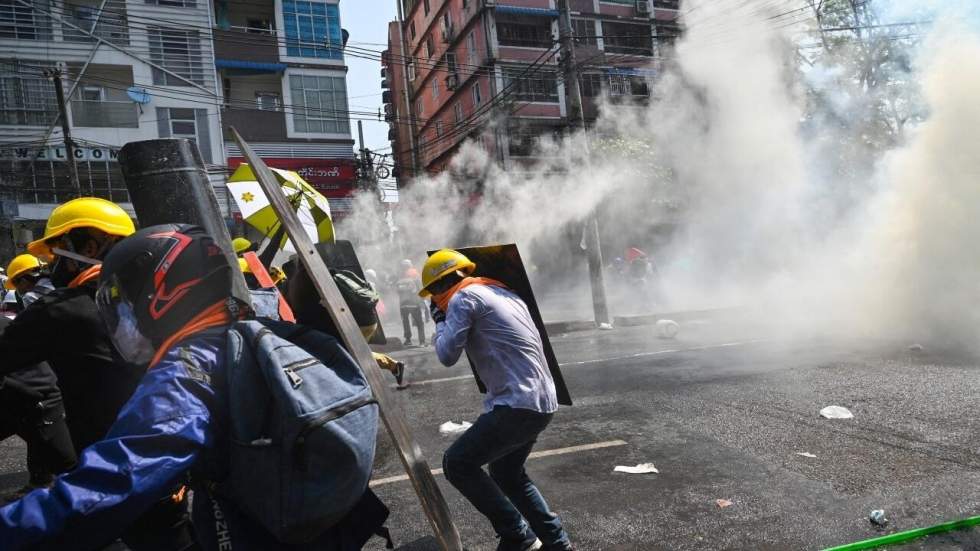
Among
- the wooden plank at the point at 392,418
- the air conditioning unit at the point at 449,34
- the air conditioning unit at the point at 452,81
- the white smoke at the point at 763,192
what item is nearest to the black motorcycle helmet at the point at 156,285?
the wooden plank at the point at 392,418

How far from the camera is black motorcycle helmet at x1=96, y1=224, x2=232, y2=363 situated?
150cm

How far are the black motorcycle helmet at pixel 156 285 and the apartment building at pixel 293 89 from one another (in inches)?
841

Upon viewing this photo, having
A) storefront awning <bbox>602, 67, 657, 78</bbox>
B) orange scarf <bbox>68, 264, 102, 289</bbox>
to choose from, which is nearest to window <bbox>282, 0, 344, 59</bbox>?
storefront awning <bbox>602, 67, 657, 78</bbox>

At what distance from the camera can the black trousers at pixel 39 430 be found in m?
3.91

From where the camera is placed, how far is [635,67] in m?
28.3

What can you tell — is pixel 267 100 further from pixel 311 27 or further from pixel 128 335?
pixel 128 335

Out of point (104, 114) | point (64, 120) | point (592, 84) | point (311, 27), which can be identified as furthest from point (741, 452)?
point (592, 84)

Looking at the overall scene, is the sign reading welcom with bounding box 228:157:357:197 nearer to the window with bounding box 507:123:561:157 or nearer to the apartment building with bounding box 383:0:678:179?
the apartment building with bounding box 383:0:678:179

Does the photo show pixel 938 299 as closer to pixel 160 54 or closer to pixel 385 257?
pixel 385 257

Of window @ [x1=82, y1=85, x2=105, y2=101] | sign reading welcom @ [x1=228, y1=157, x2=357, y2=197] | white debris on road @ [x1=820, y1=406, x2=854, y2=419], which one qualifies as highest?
window @ [x1=82, y1=85, x2=105, y2=101]

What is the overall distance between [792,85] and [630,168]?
17.1 feet

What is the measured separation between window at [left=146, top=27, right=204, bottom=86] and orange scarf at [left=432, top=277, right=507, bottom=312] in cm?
2139

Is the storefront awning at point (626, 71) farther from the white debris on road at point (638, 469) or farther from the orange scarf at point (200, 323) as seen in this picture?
the orange scarf at point (200, 323)

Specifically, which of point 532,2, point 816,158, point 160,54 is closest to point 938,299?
point 816,158
